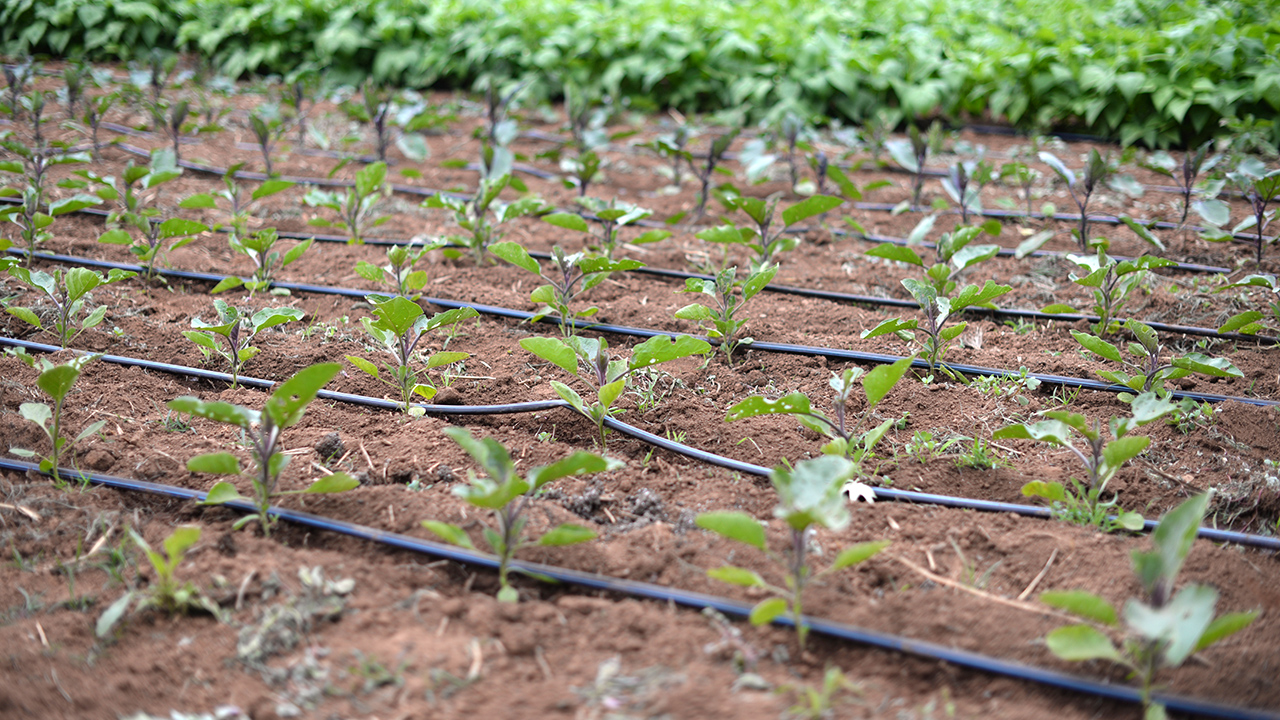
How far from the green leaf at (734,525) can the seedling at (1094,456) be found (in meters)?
0.62

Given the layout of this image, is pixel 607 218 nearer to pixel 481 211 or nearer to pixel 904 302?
pixel 481 211

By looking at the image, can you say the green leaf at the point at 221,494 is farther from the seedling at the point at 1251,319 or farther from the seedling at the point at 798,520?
the seedling at the point at 1251,319

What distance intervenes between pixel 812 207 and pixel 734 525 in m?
1.45

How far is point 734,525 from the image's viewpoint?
1292mm

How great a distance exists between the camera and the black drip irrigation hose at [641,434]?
1599 mm

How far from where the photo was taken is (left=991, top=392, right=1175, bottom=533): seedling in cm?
154

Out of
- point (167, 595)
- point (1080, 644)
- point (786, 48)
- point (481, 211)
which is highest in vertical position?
point (786, 48)

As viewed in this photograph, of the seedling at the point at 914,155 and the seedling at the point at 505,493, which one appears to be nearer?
the seedling at the point at 505,493

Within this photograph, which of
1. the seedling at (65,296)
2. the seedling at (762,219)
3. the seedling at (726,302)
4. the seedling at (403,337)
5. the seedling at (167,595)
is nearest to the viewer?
the seedling at (167,595)

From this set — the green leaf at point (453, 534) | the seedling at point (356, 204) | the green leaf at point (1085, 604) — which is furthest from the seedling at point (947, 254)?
the seedling at point (356, 204)

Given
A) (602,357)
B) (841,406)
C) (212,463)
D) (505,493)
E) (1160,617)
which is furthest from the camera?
(602,357)

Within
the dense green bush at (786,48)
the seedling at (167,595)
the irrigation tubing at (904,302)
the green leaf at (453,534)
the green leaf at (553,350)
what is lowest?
the seedling at (167,595)

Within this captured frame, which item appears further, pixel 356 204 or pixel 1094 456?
pixel 356 204

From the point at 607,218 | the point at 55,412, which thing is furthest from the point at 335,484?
the point at 607,218
